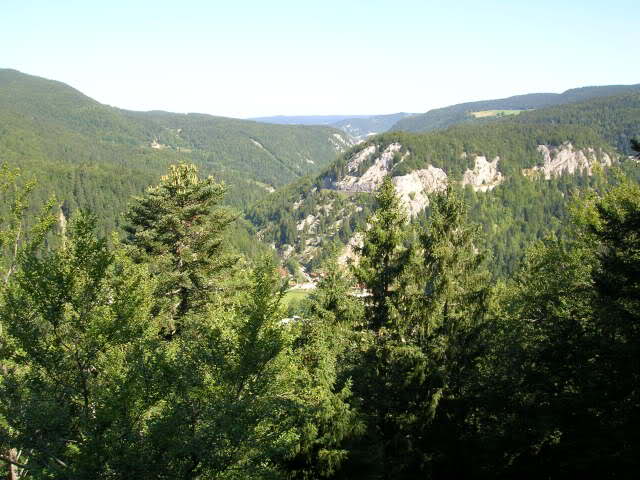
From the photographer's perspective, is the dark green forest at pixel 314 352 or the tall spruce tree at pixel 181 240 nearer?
the dark green forest at pixel 314 352

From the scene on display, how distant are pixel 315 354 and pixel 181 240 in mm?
8972

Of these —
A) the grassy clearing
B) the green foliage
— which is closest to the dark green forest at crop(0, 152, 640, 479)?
the green foliage

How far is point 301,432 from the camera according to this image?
1289cm

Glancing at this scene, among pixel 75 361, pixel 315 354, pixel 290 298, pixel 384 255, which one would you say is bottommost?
pixel 290 298

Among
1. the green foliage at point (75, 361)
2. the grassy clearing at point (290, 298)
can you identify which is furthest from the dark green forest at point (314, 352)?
the grassy clearing at point (290, 298)

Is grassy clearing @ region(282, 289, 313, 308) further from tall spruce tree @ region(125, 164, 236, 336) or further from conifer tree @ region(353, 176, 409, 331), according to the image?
tall spruce tree @ region(125, 164, 236, 336)

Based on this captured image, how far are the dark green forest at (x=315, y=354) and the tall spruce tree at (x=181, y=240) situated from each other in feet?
0.31

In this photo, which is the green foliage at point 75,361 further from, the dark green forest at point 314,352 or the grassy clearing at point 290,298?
the grassy clearing at point 290,298

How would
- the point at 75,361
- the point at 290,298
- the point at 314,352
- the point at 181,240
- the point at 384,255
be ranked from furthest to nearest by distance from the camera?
the point at 290,298
the point at 181,240
the point at 384,255
the point at 314,352
the point at 75,361

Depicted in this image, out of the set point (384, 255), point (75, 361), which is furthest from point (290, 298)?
point (75, 361)

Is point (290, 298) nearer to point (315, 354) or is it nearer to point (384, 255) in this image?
point (384, 255)

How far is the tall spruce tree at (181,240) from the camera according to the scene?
63.9ft

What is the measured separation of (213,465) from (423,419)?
9.61 m

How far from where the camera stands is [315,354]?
15117 millimetres
